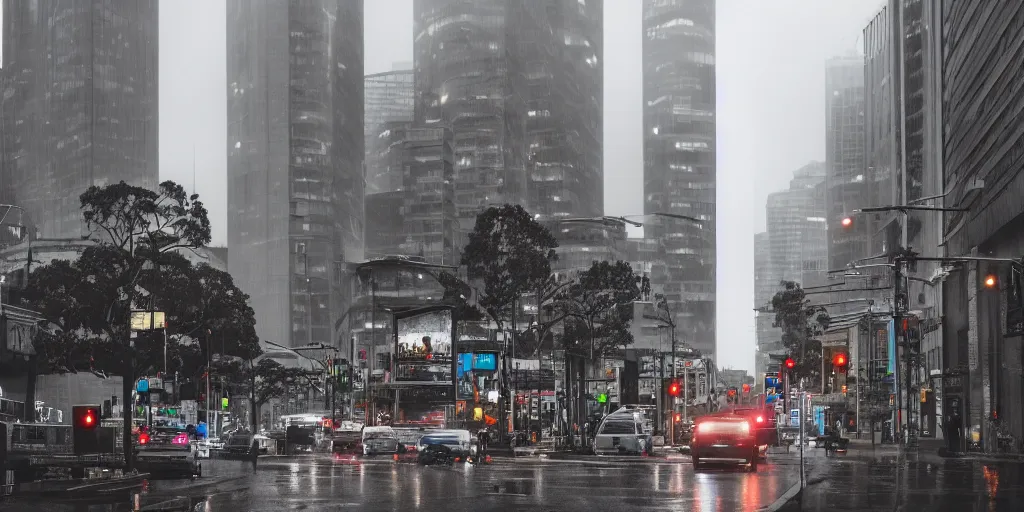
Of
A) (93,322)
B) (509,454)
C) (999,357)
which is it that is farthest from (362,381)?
(999,357)

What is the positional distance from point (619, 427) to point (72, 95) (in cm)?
12508

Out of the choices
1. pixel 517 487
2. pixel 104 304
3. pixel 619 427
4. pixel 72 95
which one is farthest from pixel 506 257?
pixel 72 95

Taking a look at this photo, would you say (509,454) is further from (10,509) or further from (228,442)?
(10,509)

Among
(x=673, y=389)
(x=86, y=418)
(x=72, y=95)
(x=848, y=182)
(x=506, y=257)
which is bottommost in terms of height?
(x=673, y=389)

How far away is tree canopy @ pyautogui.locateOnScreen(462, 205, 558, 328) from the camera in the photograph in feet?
278

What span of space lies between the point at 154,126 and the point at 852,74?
356ft

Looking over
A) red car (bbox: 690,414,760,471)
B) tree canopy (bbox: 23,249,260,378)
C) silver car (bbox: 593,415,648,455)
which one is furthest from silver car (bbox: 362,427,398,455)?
red car (bbox: 690,414,760,471)

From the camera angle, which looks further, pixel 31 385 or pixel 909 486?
pixel 31 385

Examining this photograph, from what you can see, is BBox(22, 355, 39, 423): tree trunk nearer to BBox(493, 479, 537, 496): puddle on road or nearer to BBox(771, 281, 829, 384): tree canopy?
BBox(493, 479, 537, 496): puddle on road

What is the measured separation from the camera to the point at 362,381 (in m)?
121

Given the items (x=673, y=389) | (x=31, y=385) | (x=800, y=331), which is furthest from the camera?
(x=800, y=331)

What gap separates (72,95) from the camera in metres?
162

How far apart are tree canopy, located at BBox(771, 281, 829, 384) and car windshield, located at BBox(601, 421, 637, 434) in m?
63.3

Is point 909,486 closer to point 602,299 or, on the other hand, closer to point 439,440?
point 439,440
